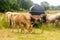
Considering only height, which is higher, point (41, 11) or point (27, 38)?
point (41, 11)

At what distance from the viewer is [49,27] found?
1306 cm

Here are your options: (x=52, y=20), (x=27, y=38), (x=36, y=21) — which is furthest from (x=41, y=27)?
(x=27, y=38)

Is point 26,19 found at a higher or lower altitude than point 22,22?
higher

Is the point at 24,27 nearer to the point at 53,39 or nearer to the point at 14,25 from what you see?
the point at 14,25

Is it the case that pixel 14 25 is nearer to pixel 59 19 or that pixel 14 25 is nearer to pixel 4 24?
pixel 4 24

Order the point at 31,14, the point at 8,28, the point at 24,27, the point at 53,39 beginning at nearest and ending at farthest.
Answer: the point at 53,39 → the point at 24,27 → the point at 8,28 → the point at 31,14

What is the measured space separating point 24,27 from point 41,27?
185cm

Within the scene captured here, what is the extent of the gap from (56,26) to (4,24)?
296cm

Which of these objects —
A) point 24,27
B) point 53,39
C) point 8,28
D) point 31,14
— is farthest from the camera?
point 31,14

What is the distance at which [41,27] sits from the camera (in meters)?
13.1

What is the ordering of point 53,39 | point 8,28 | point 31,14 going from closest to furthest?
point 53,39, point 8,28, point 31,14

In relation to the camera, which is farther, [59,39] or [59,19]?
[59,19]

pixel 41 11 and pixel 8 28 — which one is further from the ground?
pixel 41 11

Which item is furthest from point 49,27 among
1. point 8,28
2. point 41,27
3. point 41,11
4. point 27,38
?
point 27,38
